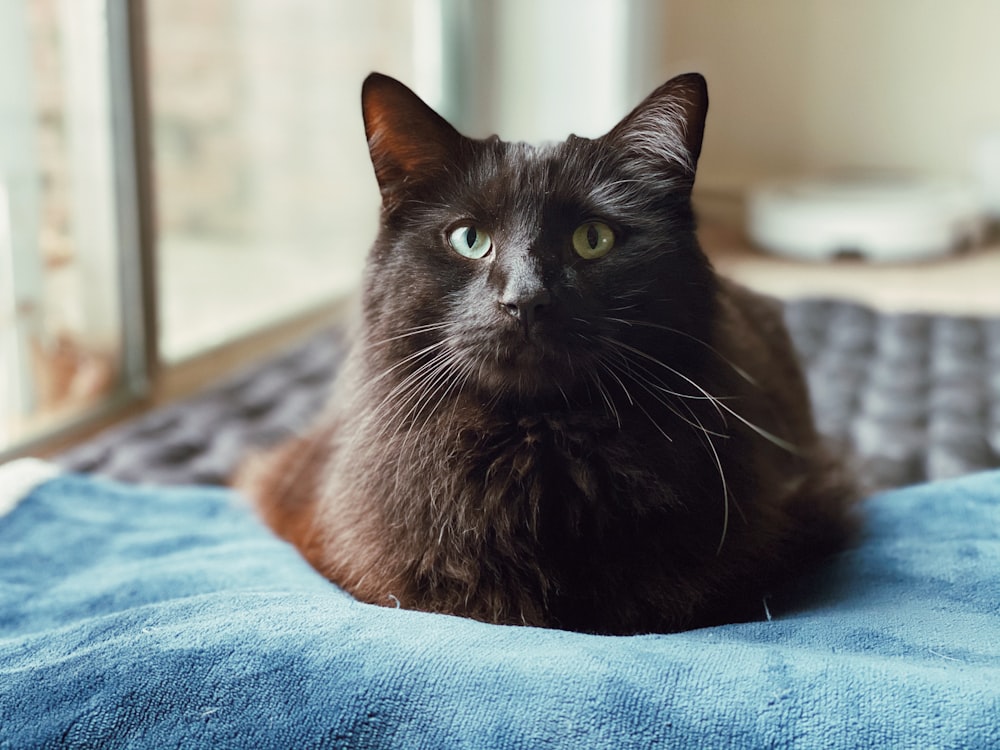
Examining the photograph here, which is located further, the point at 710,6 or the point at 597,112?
the point at 710,6

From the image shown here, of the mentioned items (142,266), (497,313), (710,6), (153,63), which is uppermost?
(710,6)

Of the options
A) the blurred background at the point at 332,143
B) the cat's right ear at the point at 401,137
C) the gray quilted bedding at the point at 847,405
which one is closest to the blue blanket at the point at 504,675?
the cat's right ear at the point at 401,137

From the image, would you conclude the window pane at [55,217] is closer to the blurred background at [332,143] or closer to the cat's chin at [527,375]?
the blurred background at [332,143]

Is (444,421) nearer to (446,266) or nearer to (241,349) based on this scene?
(446,266)

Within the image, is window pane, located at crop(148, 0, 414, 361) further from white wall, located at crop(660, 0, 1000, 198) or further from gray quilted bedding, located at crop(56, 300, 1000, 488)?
white wall, located at crop(660, 0, 1000, 198)

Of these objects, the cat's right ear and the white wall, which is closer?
the cat's right ear

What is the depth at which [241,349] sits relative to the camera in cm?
251

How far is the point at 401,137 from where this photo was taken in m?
1.06

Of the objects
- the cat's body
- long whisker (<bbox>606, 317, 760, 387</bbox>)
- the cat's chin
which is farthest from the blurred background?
the cat's chin

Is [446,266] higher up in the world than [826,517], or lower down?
higher up

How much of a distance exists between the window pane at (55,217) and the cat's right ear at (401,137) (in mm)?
997

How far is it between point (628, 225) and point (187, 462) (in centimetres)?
106

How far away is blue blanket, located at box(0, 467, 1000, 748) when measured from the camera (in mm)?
762

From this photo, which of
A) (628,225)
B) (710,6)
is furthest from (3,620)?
(710,6)
